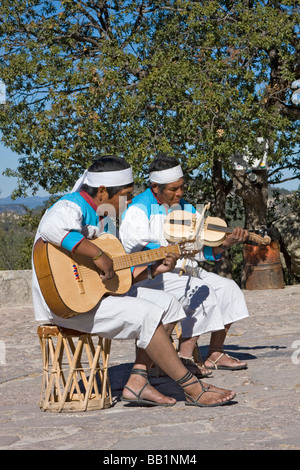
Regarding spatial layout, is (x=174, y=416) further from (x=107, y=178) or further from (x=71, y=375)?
(x=107, y=178)

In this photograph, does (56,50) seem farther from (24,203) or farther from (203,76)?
(24,203)

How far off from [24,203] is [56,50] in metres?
4.73

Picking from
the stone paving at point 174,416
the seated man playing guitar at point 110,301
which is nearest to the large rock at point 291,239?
the stone paving at point 174,416

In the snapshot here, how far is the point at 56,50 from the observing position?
44.9 feet

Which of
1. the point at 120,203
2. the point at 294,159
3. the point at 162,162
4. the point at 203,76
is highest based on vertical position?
the point at 203,76

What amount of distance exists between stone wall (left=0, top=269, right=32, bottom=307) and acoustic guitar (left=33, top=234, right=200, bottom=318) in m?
7.58

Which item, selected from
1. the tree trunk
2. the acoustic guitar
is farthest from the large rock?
the acoustic guitar

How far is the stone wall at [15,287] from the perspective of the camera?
1170 cm

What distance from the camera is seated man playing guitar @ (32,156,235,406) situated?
13.7 ft

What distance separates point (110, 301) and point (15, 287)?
Result: 7.80 metres

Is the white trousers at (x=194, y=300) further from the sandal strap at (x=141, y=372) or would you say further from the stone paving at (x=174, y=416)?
the sandal strap at (x=141, y=372)

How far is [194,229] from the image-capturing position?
4531 mm
